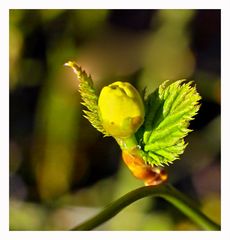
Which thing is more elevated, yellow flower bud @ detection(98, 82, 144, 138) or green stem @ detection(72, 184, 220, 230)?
yellow flower bud @ detection(98, 82, 144, 138)

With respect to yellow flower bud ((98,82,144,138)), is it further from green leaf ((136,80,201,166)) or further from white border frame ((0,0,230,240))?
white border frame ((0,0,230,240))

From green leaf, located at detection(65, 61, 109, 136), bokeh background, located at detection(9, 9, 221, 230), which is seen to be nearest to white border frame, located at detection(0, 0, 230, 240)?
bokeh background, located at detection(9, 9, 221, 230)
